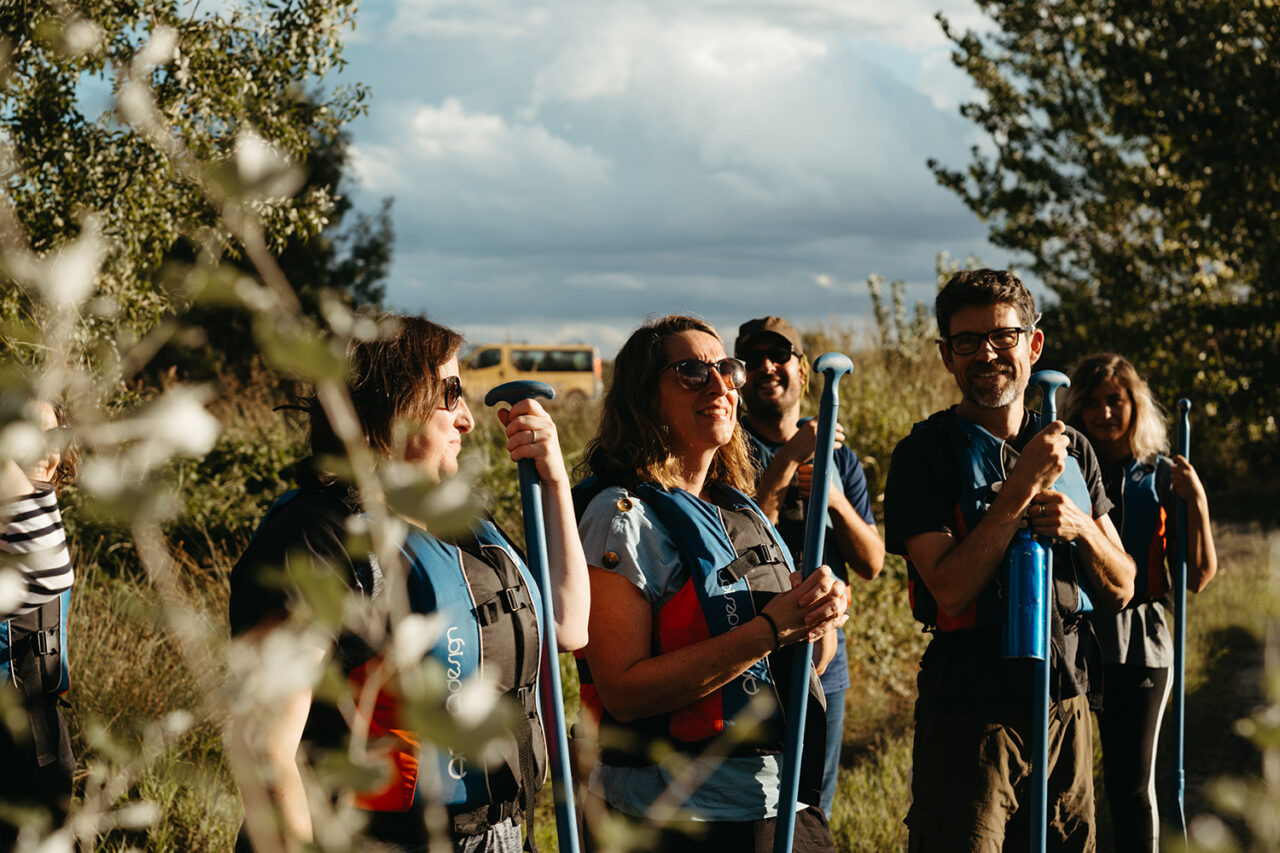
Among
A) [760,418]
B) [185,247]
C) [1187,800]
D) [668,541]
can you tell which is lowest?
[1187,800]

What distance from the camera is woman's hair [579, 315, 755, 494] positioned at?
104 inches

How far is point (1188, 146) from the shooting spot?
1091cm

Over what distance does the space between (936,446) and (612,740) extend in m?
1.26


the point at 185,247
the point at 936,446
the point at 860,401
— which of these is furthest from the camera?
the point at 185,247

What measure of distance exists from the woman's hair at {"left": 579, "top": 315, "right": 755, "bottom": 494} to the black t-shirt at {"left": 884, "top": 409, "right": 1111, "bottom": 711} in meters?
0.43

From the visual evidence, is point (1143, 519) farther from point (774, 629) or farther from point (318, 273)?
point (318, 273)

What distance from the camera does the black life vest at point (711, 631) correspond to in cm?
237

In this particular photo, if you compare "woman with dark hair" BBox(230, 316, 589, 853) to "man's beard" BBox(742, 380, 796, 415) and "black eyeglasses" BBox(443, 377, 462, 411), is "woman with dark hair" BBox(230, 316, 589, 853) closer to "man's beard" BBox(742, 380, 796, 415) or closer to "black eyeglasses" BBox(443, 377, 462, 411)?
"black eyeglasses" BBox(443, 377, 462, 411)

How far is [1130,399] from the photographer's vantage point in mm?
4219

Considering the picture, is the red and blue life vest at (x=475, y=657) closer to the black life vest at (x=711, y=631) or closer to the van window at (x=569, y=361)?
the black life vest at (x=711, y=631)

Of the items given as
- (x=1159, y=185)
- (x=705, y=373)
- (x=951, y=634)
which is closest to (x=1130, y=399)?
(x=951, y=634)

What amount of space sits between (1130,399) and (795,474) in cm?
144

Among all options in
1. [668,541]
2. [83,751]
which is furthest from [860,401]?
[668,541]

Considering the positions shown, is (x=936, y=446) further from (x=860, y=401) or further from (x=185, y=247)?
(x=185, y=247)
